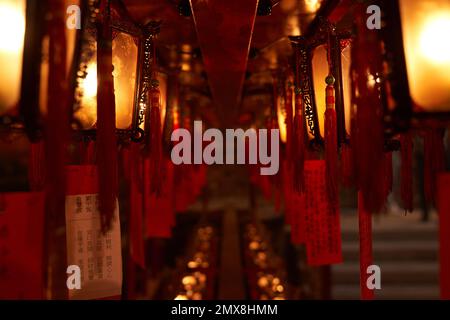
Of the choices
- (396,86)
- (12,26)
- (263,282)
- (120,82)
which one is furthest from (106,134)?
(263,282)

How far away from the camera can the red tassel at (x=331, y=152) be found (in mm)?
1812

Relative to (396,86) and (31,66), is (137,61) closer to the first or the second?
(31,66)

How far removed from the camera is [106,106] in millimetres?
1566

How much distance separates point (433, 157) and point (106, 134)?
4.17 feet

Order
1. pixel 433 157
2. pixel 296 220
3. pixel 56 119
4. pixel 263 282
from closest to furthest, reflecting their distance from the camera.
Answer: pixel 56 119 → pixel 433 157 → pixel 296 220 → pixel 263 282

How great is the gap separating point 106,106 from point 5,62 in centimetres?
37

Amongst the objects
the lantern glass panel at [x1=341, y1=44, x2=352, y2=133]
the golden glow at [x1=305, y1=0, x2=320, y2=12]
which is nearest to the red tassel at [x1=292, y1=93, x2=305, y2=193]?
the lantern glass panel at [x1=341, y1=44, x2=352, y2=133]

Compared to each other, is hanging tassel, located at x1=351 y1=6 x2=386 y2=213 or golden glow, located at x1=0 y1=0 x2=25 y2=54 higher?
golden glow, located at x1=0 y1=0 x2=25 y2=54

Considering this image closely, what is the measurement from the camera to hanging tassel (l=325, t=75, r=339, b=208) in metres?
1.81

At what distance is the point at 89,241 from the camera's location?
5.82 feet

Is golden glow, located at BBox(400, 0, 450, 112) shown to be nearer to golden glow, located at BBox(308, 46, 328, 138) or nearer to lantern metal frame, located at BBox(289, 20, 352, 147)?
lantern metal frame, located at BBox(289, 20, 352, 147)

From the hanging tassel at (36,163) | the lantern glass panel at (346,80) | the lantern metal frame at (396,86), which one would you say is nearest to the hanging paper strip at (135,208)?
the hanging tassel at (36,163)

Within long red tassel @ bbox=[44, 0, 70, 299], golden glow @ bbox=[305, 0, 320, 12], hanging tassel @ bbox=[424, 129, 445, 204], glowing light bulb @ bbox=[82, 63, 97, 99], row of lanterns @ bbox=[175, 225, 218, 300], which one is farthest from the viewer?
row of lanterns @ bbox=[175, 225, 218, 300]

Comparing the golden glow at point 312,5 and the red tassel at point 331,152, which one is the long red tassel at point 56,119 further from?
the golden glow at point 312,5
